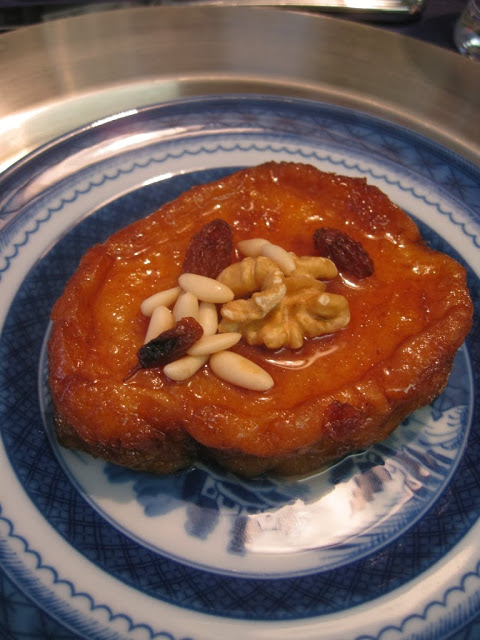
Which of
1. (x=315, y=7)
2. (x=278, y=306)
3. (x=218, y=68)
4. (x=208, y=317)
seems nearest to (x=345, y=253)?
(x=278, y=306)

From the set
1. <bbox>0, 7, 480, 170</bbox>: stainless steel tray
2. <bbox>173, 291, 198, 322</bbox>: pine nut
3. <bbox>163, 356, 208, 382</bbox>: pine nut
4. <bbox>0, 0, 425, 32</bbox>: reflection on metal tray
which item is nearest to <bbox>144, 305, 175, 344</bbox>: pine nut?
<bbox>173, 291, 198, 322</bbox>: pine nut

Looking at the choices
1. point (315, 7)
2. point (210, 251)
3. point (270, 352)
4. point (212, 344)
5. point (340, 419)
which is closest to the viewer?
point (340, 419)

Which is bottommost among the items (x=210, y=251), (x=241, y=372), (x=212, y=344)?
(x=241, y=372)

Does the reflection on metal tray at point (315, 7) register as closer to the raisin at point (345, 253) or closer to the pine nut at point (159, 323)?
the raisin at point (345, 253)

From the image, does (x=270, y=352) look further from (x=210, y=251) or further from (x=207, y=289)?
(x=210, y=251)

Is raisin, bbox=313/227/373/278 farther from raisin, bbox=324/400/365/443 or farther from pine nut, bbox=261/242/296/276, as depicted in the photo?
raisin, bbox=324/400/365/443

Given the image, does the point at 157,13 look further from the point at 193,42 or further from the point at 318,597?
the point at 318,597
